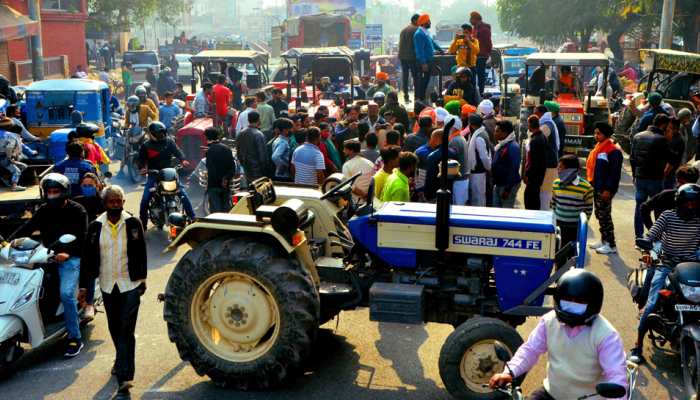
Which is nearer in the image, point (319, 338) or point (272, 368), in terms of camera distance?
point (272, 368)

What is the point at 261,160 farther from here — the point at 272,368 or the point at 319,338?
the point at 272,368

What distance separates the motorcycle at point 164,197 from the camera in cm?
1230

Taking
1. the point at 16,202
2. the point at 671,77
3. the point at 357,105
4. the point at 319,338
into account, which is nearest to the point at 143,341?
the point at 319,338

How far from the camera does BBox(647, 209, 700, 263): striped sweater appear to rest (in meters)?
7.60

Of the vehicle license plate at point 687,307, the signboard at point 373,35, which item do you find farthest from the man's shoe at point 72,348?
the signboard at point 373,35

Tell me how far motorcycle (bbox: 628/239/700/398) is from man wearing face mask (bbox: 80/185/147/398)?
13.8ft

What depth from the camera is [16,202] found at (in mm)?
9195

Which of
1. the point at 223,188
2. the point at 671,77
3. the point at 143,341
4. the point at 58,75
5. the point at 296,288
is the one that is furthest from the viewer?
the point at 58,75

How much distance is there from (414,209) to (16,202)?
4392 millimetres

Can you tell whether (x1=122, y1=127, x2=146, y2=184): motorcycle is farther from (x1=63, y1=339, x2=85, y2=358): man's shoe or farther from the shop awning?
the shop awning

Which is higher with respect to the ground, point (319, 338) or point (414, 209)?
point (414, 209)

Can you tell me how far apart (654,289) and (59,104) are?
12.0 metres

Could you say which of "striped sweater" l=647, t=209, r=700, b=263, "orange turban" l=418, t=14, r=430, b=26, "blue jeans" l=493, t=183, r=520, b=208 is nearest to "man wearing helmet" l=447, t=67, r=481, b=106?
"orange turban" l=418, t=14, r=430, b=26

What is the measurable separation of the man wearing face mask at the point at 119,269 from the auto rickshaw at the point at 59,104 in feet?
31.6
